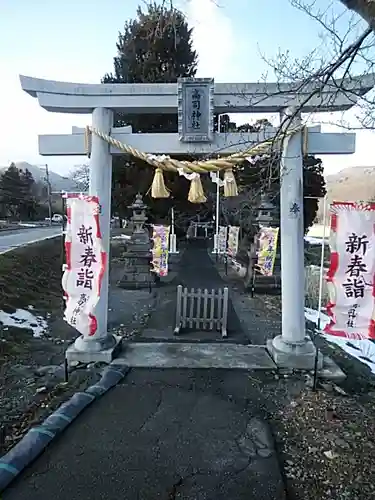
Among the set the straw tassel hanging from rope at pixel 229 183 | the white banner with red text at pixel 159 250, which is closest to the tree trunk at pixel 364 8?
the straw tassel hanging from rope at pixel 229 183

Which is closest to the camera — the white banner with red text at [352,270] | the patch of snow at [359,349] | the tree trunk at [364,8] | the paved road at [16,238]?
the tree trunk at [364,8]

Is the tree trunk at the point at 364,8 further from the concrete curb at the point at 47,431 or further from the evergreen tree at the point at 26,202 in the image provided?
the evergreen tree at the point at 26,202

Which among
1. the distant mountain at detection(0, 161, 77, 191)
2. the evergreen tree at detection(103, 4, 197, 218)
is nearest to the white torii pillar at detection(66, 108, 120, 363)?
the evergreen tree at detection(103, 4, 197, 218)

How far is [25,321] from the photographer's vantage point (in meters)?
8.23

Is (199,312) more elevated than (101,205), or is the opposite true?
(101,205)

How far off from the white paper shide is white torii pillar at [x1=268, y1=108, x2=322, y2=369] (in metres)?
2.49

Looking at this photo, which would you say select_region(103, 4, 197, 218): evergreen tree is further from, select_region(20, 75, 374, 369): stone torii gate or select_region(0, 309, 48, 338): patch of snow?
select_region(20, 75, 374, 369): stone torii gate

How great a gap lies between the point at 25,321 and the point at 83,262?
408 cm

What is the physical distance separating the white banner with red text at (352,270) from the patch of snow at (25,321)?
18.6 feet

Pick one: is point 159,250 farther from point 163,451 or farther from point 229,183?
point 163,451

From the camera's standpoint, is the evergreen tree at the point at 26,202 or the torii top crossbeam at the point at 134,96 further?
the evergreen tree at the point at 26,202

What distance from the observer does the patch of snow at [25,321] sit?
25.4ft

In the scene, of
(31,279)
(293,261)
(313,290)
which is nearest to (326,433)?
(293,261)

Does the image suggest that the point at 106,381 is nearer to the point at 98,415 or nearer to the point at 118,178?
the point at 98,415
